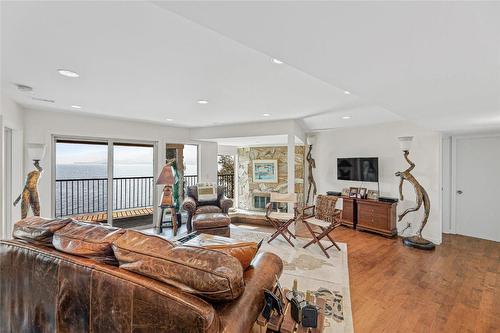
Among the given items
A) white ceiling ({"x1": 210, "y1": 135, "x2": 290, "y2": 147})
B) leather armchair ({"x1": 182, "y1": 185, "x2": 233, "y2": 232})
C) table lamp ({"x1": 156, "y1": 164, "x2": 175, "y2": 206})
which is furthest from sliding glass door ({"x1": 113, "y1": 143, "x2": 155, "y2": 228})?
white ceiling ({"x1": 210, "y1": 135, "x2": 290, "y2": 147})

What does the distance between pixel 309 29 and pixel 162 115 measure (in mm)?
3924

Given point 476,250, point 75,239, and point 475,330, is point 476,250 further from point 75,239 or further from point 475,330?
point 75,239

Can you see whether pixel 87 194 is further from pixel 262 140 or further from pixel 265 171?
pixel 265 171

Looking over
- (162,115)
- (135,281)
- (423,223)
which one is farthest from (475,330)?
(162,115)

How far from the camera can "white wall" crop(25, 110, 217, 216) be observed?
4090 mm

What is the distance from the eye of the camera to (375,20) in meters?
0.99

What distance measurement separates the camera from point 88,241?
1.42 meters

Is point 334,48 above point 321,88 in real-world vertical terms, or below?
below

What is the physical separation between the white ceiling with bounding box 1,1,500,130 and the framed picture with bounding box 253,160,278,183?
388cm

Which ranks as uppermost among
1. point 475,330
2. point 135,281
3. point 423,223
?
point 135,281

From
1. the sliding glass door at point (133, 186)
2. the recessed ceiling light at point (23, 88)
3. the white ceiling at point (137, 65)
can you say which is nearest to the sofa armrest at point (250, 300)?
the white ceiling at point (137, 65)

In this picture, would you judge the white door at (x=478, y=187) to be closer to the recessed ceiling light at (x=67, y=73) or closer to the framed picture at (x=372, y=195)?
the framed picture at (x=372, y=195)

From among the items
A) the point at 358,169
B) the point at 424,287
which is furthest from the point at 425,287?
the point at 358,169

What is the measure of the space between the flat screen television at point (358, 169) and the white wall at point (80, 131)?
383 centimetres
